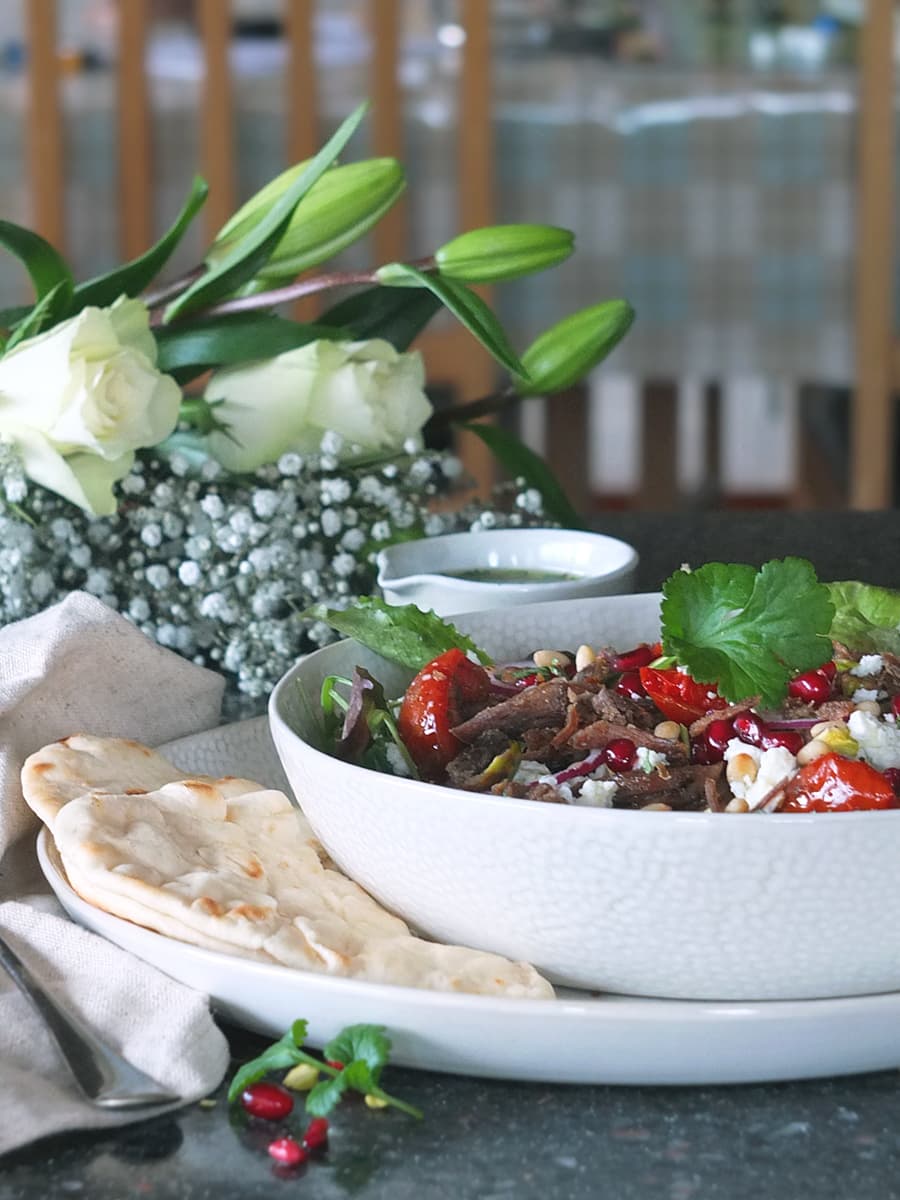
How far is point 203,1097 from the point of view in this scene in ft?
1.98

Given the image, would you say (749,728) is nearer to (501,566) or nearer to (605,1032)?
(605,1032)

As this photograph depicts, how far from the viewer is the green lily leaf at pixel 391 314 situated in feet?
4.59

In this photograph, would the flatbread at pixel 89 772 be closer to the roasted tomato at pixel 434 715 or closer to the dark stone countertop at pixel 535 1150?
the roasted tomato at pixel 434 715

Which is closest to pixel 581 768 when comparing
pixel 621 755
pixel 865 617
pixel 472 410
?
pixel 621 755

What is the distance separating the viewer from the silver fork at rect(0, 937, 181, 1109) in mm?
583

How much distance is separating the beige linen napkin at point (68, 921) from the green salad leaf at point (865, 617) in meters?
0.39

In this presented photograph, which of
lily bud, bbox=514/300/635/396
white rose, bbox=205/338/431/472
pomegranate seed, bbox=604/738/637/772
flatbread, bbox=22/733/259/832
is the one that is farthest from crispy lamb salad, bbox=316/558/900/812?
lily bud, bbox=514/300/635/396

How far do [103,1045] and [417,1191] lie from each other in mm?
146

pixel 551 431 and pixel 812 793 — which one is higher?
pixel 812 793

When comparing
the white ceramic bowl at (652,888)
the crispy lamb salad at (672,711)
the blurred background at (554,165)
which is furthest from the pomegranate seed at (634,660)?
the blurred background at (554,165)

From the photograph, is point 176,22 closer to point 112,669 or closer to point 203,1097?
point 112,669

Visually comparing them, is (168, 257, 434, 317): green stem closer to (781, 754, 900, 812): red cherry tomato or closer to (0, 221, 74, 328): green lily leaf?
(0, 221, 74, 328): green lily leaf

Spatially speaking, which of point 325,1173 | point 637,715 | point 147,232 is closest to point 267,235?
point 637,715

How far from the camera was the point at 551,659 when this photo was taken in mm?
898
